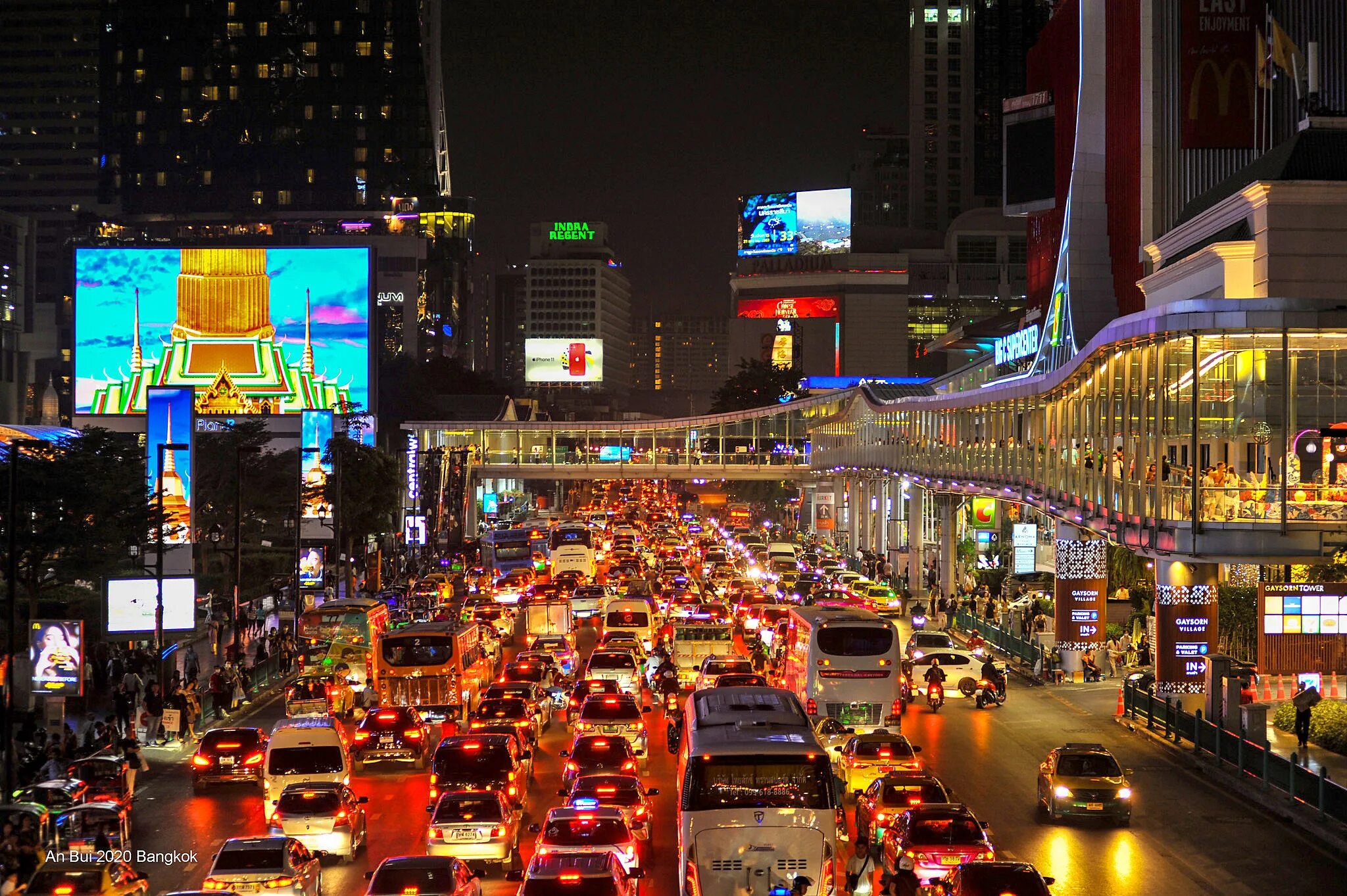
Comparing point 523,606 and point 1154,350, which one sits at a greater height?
point 1154,350

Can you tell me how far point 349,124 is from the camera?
588 ft

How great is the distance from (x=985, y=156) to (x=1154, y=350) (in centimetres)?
16928

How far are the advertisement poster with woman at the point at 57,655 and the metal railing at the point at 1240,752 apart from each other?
2157 cm

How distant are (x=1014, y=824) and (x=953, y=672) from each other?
14691 millimetres

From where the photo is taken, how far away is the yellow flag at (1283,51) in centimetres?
3638

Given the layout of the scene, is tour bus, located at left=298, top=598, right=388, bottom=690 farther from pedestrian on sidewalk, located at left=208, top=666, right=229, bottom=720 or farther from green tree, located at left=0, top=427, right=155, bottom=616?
green tree, located at left=0, top=427, right=155, bottom=616

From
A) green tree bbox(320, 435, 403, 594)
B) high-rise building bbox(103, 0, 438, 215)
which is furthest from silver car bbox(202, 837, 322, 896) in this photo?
high-rise building bbox(103, 0, 438, 215)

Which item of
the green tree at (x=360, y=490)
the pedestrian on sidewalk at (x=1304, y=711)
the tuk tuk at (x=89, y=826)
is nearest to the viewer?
the tuk tuk at (x=89, y=826)

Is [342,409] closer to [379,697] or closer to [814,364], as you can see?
[379,697]

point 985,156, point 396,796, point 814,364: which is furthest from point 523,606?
A: point 985,156

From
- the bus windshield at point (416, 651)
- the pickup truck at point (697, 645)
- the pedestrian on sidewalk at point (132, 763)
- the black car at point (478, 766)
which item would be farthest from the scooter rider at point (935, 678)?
the pedestrian on sidewalk at point (132, 763)

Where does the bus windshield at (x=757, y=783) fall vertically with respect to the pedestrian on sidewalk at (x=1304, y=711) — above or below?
above

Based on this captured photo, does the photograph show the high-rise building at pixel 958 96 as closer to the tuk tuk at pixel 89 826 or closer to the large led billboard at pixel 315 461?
the large led billboard at pixel 315 461

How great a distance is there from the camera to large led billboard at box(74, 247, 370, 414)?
290 ft
